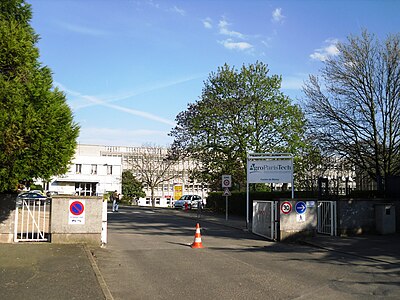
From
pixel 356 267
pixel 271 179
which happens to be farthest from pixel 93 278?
pixel 271 179

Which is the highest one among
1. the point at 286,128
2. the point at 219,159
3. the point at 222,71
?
the point at 222,71

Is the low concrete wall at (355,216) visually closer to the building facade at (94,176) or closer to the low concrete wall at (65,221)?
the low concrete wall at (65,221)

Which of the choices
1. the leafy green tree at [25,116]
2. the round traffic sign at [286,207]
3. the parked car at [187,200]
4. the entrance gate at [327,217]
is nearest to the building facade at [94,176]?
the parked car at [187,200]

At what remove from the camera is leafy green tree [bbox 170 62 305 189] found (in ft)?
111

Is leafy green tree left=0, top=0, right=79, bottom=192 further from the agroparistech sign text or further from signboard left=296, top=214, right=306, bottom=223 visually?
the agroparistech sign text

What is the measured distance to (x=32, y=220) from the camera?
12555 millimetres

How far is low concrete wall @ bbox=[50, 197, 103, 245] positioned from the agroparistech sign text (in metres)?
9.23

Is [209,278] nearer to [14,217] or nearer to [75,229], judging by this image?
[75,229]

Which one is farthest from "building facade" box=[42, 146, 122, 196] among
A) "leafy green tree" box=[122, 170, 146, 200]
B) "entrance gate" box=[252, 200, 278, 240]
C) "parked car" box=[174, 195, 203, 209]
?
"entrance gate" box=[252, 200, 278, 240]

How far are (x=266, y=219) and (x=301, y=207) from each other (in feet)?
5.09

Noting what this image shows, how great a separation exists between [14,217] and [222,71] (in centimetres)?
2554

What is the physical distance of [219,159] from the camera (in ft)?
116

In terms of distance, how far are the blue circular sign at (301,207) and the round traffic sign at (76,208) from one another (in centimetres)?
774

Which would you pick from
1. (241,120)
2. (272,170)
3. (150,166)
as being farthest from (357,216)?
(150,166)
